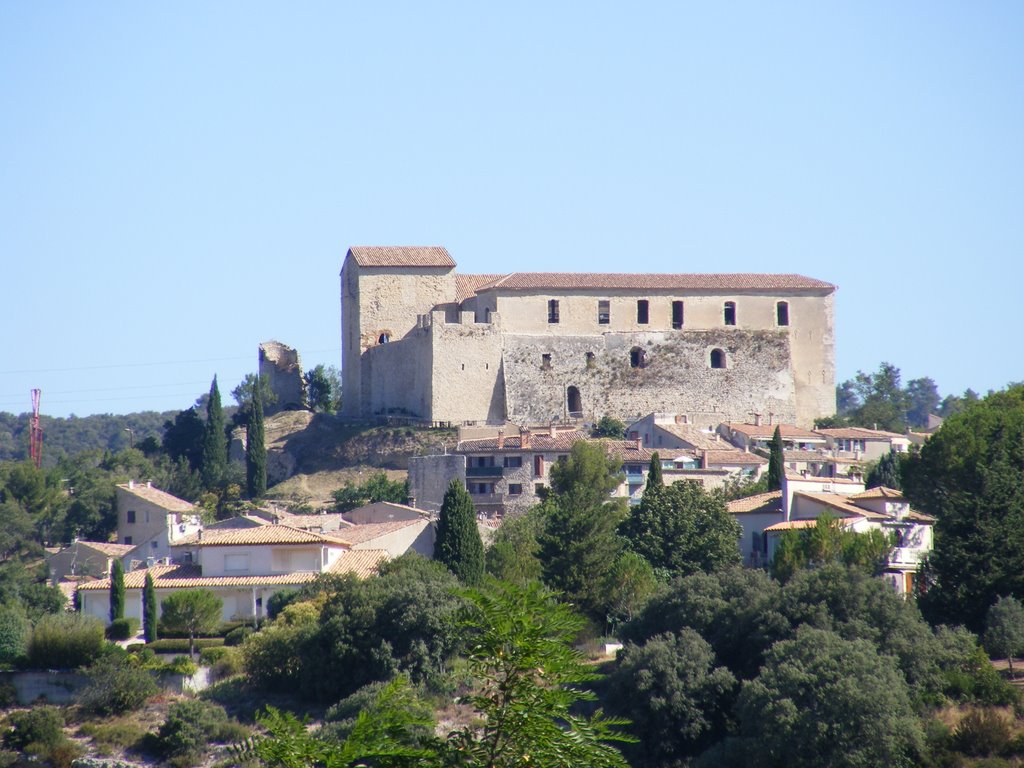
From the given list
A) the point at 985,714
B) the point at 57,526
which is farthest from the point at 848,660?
the point at 57,526

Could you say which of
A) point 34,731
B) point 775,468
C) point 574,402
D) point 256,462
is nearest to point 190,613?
point 34,731

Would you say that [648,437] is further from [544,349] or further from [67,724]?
[67,724]

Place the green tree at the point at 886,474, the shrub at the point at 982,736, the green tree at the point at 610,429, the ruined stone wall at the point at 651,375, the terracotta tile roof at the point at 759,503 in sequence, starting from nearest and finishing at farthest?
1. the shrub at the point at 982,736
2. the terracotta tile roof at the point at 759,503
3. the green tree at the point at 886,474
4. the green tree at the point at 610,429
5. the ruined stone wall at the point at 651,375

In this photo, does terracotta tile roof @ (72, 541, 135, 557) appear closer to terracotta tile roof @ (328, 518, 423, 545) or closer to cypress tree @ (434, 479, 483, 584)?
terracotta tile roof @ (328, 518, 423, 545)

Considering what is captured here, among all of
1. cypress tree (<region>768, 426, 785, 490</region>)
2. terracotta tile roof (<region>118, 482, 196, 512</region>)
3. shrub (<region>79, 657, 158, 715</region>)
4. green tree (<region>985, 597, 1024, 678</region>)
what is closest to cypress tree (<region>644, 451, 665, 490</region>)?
cypress tree (<region>768, 426, 785, 490</region>)

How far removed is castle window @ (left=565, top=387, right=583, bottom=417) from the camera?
66188 millimetres

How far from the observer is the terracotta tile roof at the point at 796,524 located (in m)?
39.8

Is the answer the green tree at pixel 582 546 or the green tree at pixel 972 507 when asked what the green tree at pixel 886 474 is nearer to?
the green tree at pixel 972 507

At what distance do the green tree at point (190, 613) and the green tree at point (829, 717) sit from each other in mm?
13356

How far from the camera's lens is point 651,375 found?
66625 millimetres

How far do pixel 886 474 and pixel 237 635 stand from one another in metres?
21.2

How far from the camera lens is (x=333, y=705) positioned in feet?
114

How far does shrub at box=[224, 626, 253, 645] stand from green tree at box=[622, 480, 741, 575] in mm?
9954

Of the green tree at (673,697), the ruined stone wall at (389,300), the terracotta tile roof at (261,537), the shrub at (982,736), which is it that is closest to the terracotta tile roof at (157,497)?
the terracotta tile roof at (261,537)
